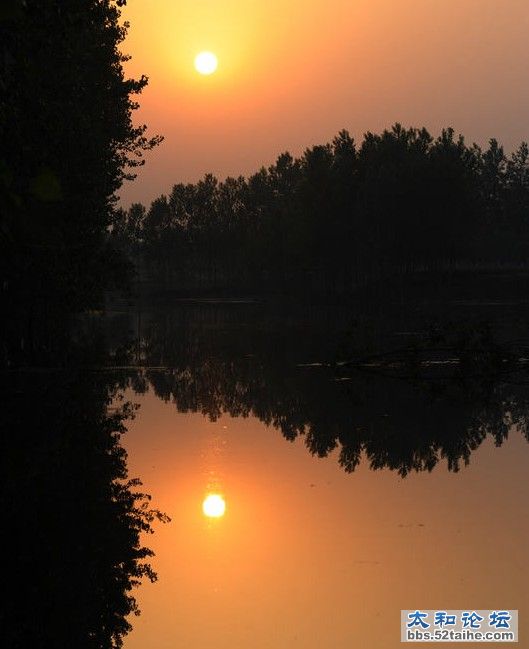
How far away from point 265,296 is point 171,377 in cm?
13778

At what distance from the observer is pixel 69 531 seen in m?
14.3

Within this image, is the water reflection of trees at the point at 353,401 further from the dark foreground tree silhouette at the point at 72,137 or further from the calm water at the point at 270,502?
the dark foreground tree silhouette at the point at 72,137

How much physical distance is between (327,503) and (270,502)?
2.82ft

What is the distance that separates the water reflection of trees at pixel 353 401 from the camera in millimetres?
21520

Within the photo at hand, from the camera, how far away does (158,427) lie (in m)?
25.0

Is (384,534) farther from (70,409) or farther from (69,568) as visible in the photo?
(70,409)

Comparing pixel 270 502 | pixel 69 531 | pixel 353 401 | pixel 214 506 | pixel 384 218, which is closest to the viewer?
pixel 69 531

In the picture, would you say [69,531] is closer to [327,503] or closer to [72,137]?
[327,503]

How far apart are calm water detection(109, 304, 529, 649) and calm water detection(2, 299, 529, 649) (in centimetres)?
4

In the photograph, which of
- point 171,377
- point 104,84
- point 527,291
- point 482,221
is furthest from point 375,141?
point 171,377

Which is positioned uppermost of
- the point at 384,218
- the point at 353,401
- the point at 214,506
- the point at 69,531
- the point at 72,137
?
the point at 384,218

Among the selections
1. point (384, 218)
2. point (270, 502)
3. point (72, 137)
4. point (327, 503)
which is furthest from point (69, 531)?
point (384, 218)

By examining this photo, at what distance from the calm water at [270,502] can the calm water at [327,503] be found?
39 millimetres

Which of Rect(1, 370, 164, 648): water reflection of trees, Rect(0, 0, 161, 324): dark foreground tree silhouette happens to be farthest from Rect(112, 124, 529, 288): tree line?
Rect(1, 370, 164, 648): water reflection of trees
